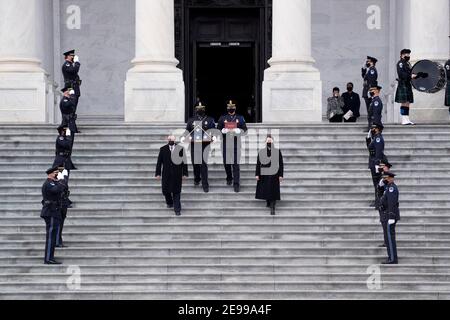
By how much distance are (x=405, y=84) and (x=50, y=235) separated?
1345 cm

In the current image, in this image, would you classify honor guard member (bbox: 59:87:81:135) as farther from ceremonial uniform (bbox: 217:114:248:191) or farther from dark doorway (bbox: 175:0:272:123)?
dark doorway (bbox: 175:0:272:123)

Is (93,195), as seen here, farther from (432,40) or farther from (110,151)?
(432,40)

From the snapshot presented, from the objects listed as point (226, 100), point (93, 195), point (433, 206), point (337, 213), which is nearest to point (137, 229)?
point (93, 195)

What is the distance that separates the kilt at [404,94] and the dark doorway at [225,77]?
8963 millimetres

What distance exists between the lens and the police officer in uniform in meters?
39.0

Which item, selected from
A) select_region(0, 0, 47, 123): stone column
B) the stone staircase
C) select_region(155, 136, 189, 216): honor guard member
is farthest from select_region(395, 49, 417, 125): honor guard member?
select_region(0, 0, 47, 123): stone column

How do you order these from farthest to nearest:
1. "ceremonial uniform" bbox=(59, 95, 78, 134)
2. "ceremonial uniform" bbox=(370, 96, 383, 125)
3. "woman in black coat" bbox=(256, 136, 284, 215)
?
"ceremonial uniform" bbox=(59, 95, 78, 134) < "ceremonial uniform" bbox=(370, 96, 383, 125) < "woman in black coat" bbox=(256, 136, 284, 215)

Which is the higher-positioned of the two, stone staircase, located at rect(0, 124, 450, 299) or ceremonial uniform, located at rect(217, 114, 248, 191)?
ceremonial uniform, located at rect(217, 114, 248, 191)

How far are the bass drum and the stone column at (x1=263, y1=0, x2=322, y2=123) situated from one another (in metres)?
2.84

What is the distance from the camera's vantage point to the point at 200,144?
39.9m

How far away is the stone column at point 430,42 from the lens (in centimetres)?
4628

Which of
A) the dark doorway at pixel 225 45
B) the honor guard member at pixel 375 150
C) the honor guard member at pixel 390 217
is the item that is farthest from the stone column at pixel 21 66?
the honor guard member at pixel 390 217

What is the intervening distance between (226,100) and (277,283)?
19.4 metres

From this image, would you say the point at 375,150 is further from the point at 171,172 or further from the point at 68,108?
the point at 68,108
